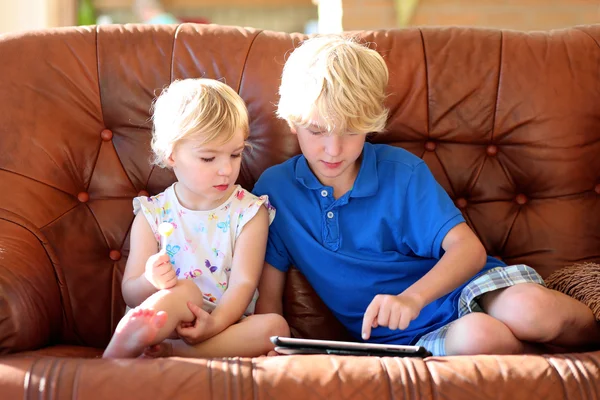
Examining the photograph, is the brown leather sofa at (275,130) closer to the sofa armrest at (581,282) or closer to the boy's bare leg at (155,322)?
the sofa armrest at (581,282)

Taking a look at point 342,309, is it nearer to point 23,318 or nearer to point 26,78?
point 23,318

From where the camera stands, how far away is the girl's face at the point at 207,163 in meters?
1.52

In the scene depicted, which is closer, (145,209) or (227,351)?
(227,351)

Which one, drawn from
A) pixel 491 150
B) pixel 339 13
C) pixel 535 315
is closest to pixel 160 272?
pixel 535 315

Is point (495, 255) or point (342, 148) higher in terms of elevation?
point (342, 148)

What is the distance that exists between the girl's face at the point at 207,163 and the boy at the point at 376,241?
0.49 feet

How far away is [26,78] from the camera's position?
1753 millimetres

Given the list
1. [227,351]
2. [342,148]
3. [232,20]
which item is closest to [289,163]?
[342,148]

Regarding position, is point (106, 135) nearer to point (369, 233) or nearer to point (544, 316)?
point (369, 233)

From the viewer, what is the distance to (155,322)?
51.9 inches

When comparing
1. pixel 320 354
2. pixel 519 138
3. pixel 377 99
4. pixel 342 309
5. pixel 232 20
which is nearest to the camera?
pixel 320 354

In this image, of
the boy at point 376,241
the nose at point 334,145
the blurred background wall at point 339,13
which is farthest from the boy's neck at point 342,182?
the blurred background wall at point 339,13

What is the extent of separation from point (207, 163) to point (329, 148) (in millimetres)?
261

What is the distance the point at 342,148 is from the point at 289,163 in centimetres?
23
